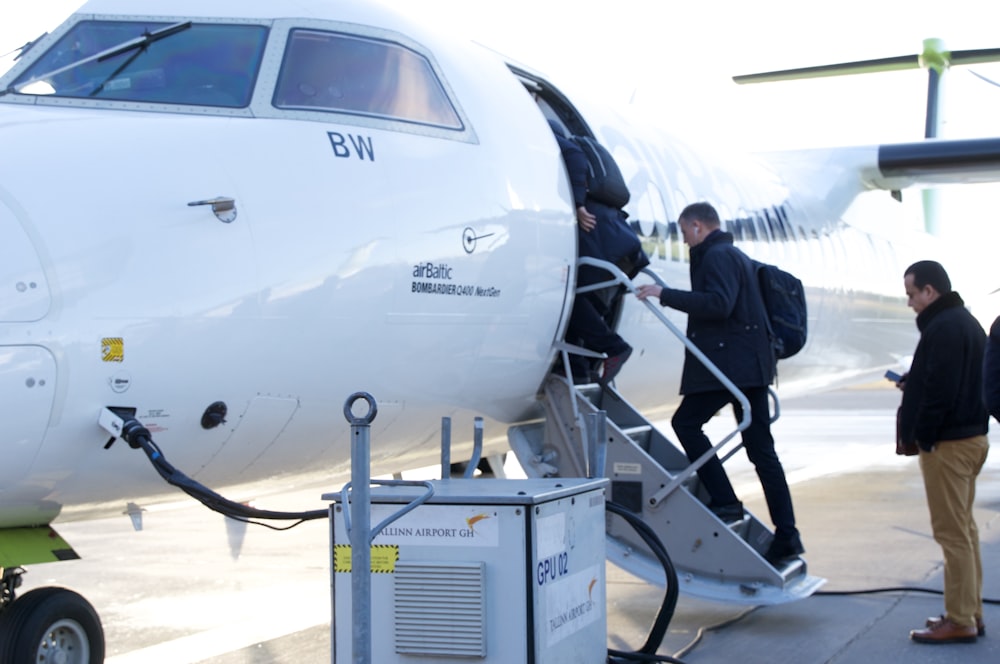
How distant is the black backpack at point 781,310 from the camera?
6.83m

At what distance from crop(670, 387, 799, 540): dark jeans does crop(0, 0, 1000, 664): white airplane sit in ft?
2.84

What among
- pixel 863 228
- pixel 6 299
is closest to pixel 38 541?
pixel 6 299

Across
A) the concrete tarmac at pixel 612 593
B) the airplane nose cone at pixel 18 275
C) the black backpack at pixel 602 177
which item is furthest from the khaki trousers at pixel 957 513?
the airplane nose cone at pixel 18 275

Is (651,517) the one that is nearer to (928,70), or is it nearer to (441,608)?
(441,608)

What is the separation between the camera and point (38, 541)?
425 cm

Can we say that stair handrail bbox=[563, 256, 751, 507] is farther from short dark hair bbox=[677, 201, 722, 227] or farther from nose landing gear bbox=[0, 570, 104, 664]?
nose landing gear bbox=[0, 570, 104, 664]

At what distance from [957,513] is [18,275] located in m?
4.35

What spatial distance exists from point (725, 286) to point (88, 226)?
3586 mm

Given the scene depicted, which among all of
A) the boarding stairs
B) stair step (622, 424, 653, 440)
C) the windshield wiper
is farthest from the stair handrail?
the windshield wiper

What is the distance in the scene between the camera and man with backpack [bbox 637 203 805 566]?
6484mm

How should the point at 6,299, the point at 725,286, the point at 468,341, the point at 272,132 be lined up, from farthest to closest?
1. the point at 725,286
2. the point at 468,341
3. the point at 272,132
4. the point at 6,299

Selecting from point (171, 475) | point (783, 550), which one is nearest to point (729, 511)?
point (783, 550)

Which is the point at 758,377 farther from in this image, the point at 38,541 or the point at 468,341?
the point at 38,541

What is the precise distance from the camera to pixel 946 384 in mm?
5703
